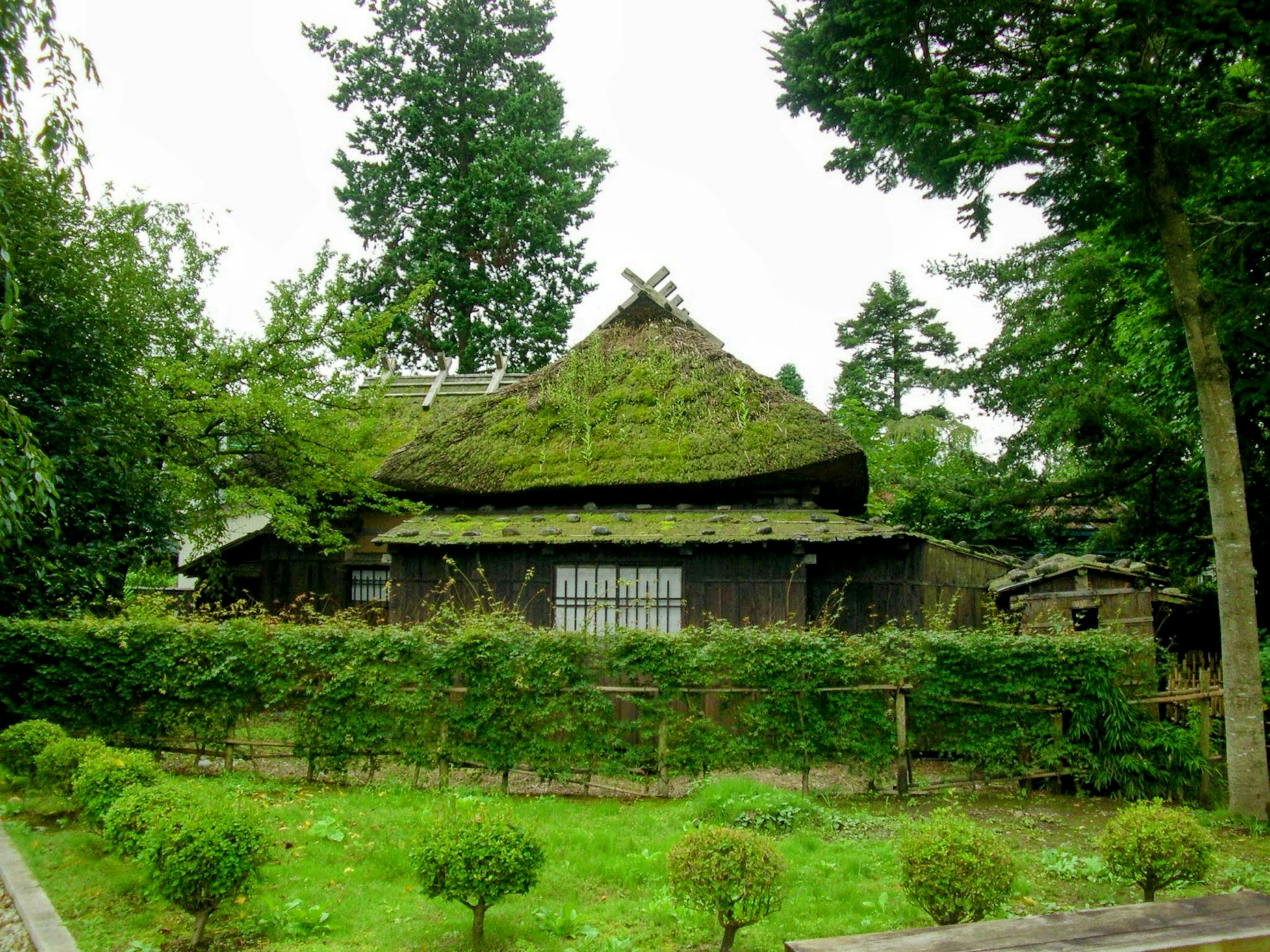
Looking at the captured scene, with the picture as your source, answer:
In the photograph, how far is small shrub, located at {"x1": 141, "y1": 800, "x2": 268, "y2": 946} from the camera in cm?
506

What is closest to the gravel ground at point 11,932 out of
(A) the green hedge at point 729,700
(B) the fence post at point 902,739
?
(A) the green hedge at point 729,700

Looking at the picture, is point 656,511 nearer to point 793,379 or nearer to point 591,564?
point 591,564

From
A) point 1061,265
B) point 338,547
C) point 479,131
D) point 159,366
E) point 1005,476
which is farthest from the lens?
Result: point 479,131

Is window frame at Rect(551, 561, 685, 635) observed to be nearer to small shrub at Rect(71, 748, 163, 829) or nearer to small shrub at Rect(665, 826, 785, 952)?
small shrub at Rect(71, 748, 163, 829)

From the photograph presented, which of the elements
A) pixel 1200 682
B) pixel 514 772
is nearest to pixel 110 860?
pixel 514 772

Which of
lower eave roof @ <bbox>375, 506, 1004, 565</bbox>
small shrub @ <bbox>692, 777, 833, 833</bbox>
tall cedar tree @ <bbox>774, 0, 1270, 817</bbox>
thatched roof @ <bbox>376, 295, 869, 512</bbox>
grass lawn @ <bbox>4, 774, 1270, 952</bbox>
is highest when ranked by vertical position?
tall cedar tree @ <bbox>774, 0, 1270, 817</bbox>

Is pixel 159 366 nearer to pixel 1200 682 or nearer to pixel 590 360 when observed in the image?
pixel 590 360

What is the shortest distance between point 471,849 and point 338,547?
1236 centimetres

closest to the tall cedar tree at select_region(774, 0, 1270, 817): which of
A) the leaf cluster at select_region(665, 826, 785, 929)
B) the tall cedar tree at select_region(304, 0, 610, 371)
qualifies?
the leaf cluster at select_region(665, 826, 785, 929)

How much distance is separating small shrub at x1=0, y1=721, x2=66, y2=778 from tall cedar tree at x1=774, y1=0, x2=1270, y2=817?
1016 centimetres

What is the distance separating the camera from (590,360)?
631 inches

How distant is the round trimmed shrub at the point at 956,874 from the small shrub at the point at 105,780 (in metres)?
5.65

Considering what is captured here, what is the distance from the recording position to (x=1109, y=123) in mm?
8234

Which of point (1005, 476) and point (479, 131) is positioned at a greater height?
point (479, 131)
